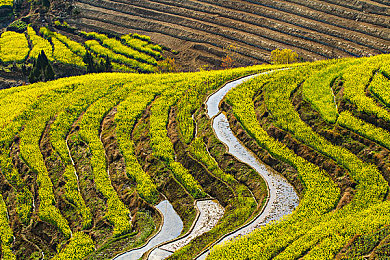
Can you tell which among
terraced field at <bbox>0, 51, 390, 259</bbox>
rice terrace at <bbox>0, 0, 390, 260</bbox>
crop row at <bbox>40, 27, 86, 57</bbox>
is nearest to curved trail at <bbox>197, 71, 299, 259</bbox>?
rice terrace at <bbox>0, 0, 390, 260</bbox>

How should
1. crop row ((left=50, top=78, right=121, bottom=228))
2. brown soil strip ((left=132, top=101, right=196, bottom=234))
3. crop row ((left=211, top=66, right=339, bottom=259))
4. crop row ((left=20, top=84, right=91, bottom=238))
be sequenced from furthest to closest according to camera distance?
crop row ((left=50, top=78, right=121, bottom=228)) < crop row ((left=20, top=84, right=91, bottom=238)) < brown soil strip ((left=132, top=101, right=196, bottom=234)) < crop row ((left=211, top=66, right=339, bottom=259))

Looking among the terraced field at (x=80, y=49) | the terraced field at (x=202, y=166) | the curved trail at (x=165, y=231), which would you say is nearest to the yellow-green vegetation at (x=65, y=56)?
the terraced field at (x=80, y=49)

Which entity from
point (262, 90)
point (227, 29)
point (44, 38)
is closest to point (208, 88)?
point (262, 90)

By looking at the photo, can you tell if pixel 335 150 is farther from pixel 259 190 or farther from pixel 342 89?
pixel 342 89

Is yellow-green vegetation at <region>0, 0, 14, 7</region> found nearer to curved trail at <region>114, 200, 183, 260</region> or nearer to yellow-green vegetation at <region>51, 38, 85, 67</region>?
yellow-green vegetation at <region>51, 38, 85, 67</region>

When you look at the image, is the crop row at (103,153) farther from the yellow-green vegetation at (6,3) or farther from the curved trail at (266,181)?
the yellow-green vegetation at (6,3)
